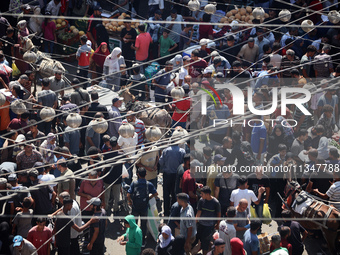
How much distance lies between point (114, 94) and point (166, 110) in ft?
5.38

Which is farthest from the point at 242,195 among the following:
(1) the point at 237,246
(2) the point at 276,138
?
(2) the point at 276,138

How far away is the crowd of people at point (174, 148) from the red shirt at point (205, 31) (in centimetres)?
3

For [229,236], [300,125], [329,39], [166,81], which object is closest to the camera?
[229,236]

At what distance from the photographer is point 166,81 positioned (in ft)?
42.7

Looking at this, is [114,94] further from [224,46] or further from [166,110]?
[224,46]

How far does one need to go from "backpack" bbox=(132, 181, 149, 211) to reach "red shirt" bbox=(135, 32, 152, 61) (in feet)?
18.6

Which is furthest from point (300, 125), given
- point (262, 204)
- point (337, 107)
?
point (262, 204)

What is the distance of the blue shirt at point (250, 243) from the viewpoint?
344 inches

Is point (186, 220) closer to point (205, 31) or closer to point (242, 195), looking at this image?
point (242, 195)

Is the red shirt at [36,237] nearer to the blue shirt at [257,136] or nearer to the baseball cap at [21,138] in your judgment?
the baseball cap at [21,138]

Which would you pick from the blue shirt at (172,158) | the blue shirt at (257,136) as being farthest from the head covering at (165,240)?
the blue shirt at (257,136)

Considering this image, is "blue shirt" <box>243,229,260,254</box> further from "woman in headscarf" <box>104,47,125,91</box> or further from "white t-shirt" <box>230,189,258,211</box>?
"woman in headscarf" <box>104,47,125,91</box>

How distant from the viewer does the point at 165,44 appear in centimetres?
1473

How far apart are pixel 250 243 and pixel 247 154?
6.87ft
